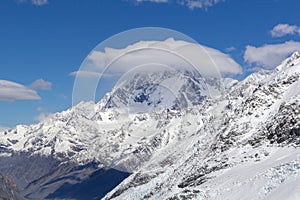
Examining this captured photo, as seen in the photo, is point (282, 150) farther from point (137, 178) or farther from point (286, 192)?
point (137, 178)

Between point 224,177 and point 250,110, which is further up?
point 250,110

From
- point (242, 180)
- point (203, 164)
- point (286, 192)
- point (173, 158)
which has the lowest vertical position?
point (286, 192)

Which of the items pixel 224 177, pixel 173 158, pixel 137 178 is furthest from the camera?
pixel 173 158

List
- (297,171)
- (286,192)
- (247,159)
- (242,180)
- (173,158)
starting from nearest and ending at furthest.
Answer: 1. (286,192)
2. (297,171)
3. (242,180)
4. (247,159)
5. (173,158)

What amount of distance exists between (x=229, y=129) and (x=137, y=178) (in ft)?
241

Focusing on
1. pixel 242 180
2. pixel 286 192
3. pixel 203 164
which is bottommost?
pixel 286 192

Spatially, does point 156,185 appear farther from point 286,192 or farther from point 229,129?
point 286,192

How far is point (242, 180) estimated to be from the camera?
72375 mm

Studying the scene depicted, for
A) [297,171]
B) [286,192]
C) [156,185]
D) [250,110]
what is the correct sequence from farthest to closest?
[156,185] < [250,110] < [297,171] < [286,192]

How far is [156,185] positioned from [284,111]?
61.6 m

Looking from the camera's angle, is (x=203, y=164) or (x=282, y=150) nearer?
(x=282, y=150)

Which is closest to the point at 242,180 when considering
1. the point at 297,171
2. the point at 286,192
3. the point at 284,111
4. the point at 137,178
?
the point at 297,171

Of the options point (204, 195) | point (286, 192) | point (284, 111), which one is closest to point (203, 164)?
point (284, 111)

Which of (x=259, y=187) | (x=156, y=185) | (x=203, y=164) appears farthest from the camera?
(x=156, y=185)
